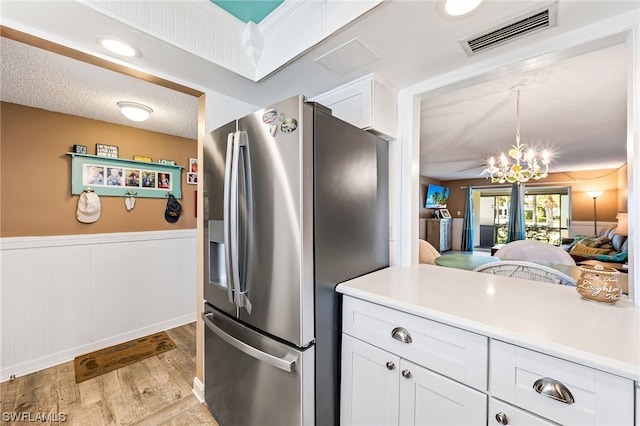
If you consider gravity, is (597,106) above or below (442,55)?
above

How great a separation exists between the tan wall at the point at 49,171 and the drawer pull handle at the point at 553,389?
3138 mm

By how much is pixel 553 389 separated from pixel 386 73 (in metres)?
1.58

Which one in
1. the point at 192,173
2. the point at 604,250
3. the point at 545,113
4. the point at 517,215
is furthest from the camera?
the point at 517,215

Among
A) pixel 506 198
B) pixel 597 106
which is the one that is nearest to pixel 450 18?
pixel 597 106

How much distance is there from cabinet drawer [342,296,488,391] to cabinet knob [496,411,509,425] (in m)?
0.08

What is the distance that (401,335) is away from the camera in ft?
3.57

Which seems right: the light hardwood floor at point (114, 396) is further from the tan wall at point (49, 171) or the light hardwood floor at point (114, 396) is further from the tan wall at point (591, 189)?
the tan wall at point (591, 189)

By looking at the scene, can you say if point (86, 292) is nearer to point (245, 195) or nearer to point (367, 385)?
point (245, 195)

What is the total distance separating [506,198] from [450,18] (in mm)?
8278

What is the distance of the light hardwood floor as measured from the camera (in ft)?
5.22

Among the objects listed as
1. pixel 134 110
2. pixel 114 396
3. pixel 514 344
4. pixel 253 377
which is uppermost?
pixel 134 110

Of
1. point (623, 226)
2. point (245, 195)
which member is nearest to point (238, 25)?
point (245, 195)

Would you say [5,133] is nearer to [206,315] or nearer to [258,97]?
[258,97]

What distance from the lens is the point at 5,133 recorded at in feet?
6.50
